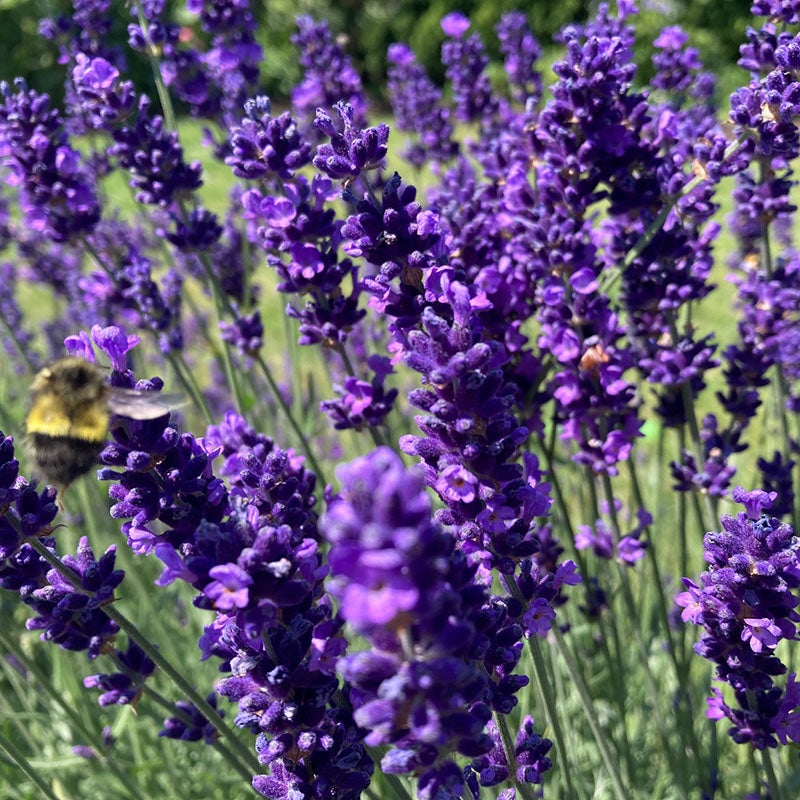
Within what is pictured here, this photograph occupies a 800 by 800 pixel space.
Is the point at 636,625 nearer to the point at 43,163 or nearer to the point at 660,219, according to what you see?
the point at 660,219

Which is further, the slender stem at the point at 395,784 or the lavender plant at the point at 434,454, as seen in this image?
the slender stem at the point at 395,784

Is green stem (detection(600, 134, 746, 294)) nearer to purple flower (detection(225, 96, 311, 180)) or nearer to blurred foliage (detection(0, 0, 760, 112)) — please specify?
purple flower (detection(225, 96, 311, 180))

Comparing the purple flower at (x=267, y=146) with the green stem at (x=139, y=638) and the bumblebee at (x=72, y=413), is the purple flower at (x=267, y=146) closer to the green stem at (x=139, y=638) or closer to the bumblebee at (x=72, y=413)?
the bumblebee at (x=72, y=413)

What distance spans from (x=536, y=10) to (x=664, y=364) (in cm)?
1262

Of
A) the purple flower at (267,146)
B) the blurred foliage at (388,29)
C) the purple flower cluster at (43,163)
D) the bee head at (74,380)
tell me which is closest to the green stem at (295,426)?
the purple flower at (267,146)

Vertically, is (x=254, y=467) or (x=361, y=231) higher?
(x=361, y=231)

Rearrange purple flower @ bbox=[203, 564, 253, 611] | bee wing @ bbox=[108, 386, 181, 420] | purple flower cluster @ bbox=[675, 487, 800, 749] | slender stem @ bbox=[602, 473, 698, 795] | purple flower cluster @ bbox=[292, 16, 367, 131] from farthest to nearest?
purple flower cluster @ bbox=[292, 16, 367, 131]
slender stem @ bbox=[602, 473, 698, 795]
purple flower cluster @ bbox=[675, 487, 800, 749]
bee wing @ bbox=[108, 386, 181, 420]
purple flower @ bbox=[203, 564, 253, 611]

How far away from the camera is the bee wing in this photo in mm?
1417

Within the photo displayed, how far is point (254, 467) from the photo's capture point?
1582 millimetres

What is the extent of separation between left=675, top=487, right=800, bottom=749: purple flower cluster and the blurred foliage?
380 inches

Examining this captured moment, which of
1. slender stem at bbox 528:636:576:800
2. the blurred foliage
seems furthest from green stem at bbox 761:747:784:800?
the blurred foliage

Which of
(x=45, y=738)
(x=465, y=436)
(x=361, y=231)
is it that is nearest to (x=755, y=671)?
(x=465, y=436)

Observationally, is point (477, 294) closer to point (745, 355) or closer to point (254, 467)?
point (254, 467)

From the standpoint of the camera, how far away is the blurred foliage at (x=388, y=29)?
12.1m
